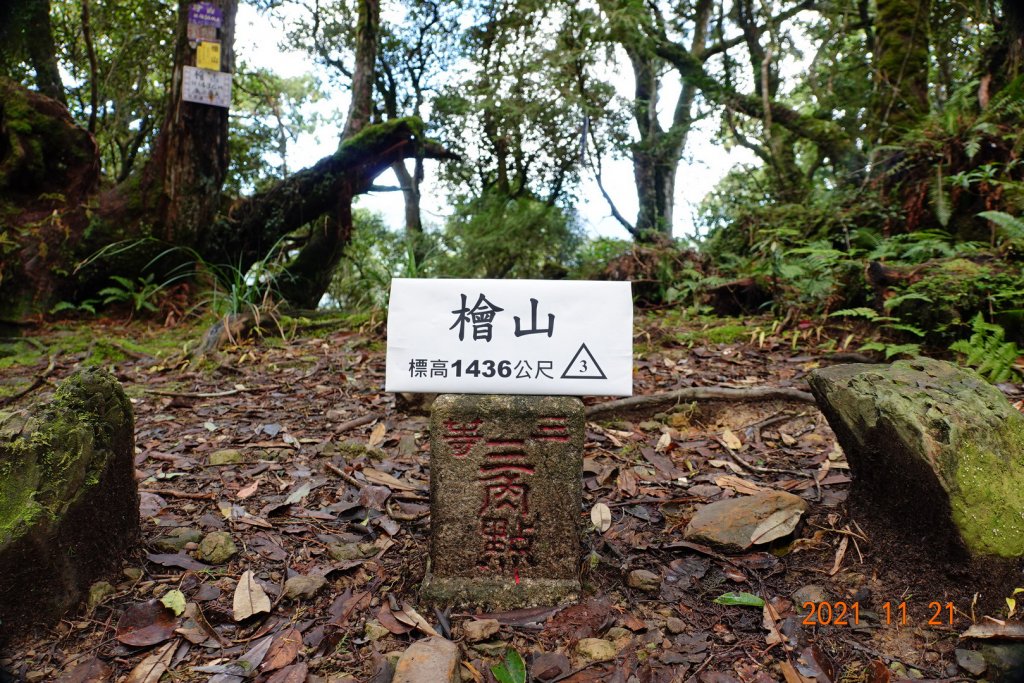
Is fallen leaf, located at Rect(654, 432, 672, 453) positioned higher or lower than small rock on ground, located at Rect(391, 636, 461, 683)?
higher

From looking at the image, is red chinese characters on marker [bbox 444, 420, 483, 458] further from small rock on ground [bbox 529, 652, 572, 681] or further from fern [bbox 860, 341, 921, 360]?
fern [bbox 860, 341, 921, 360]

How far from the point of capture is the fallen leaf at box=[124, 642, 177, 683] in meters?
1.93

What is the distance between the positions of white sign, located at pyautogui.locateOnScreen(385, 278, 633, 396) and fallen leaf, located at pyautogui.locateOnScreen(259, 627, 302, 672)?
0.92 metres

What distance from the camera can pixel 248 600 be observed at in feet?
7.57

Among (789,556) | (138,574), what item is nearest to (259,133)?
(138,574)

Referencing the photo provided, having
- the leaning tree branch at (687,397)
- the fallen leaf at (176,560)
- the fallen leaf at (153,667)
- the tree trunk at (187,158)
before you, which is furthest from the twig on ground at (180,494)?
the tree trunk at (187,158)

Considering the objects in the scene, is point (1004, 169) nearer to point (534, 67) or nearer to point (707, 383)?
point (707, 383)

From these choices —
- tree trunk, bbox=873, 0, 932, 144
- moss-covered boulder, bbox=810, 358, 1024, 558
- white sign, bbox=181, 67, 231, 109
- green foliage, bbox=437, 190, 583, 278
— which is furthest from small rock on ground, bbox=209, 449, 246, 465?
tree trunk, bbox=873, 0, 932, 144

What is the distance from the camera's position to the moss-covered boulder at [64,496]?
195cm

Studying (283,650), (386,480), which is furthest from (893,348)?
(283,650)

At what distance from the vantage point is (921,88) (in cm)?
→ 712

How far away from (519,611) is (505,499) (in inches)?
16.5

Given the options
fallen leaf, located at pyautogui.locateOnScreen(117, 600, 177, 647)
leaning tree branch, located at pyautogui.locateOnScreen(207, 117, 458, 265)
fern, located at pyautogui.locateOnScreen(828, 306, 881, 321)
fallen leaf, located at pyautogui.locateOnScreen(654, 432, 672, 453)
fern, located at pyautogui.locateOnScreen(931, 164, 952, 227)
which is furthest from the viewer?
leaning tree branch, located at pyautogui.locateOnScreen(207, 117, 458, 265)

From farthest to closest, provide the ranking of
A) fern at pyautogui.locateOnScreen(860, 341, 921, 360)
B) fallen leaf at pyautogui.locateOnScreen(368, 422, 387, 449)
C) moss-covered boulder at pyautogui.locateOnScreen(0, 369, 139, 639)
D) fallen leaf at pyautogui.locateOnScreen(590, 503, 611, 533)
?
fern at pyautogui.locateOnScreen(860, 341, 921, 360) < fallen leaf at pyautogui.locateOnScreen(368, 422, 387, 449) < fallen leaf at pyautogui.locateOnScreen(590, 503, 611, 533) < moss-covered boulder at pyautogui.locateOnScreen(0, 369, 139, 639)
